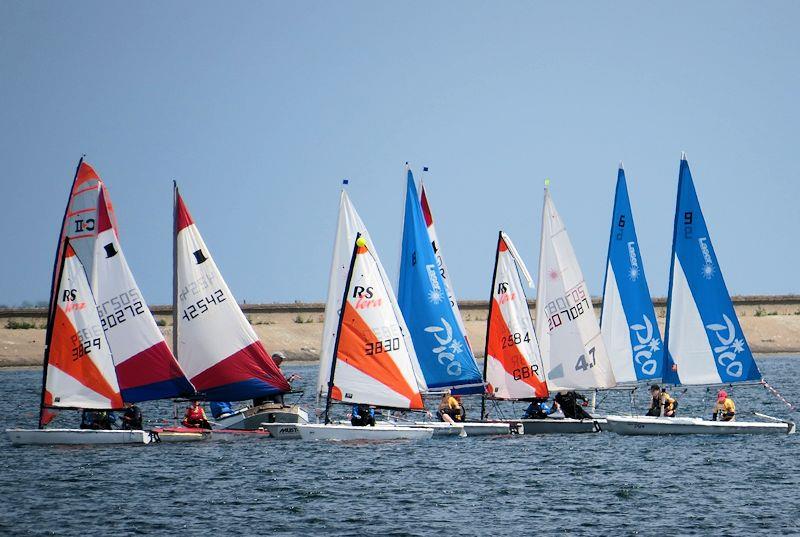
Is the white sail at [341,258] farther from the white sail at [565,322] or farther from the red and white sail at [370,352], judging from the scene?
the white sail at [565,322]

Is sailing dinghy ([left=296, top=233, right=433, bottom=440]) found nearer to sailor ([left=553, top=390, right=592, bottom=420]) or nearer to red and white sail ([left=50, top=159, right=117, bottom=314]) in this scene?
sailor ([left=553, top=390, right=592, bottom=420])

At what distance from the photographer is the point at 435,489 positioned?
33156mm

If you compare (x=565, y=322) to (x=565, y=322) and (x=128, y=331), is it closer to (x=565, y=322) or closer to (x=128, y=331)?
(x=565, y=322)

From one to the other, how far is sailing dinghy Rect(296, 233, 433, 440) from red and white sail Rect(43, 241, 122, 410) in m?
6.52

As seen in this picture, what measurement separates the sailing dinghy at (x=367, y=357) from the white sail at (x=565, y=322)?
5.86m

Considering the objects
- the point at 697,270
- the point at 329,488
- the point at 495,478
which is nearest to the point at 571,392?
the point at 697,270

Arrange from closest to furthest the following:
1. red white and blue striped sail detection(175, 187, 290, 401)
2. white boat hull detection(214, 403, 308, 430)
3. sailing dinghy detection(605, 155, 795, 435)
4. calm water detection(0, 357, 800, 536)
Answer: calm water detection(0, 357, 800, 536) < sailing dinghy detection(605, 155, 795, 435) < red white and blue striped sail detection(175, 187, 290, 401) < white boat hull detection(214, 403, 308, 430)

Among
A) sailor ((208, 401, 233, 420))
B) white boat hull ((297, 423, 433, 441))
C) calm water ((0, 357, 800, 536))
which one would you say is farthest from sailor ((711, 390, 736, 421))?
sailor ((208, 401, 233, 420))

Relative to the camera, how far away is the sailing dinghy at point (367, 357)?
40719mm

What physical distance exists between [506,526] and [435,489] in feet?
17.0

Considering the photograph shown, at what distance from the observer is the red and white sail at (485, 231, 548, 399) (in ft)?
143

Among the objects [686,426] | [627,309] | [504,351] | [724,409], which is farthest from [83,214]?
[724,409]

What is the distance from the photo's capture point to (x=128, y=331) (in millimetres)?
42219

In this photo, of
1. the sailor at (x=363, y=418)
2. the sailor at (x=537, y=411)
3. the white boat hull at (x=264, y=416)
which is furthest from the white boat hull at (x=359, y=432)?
the sailor at (x=537, y=411)
